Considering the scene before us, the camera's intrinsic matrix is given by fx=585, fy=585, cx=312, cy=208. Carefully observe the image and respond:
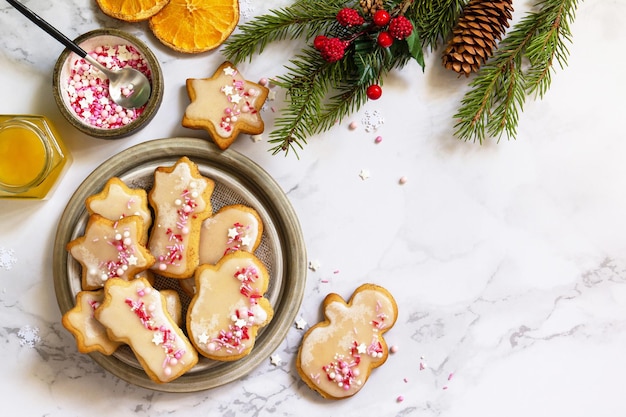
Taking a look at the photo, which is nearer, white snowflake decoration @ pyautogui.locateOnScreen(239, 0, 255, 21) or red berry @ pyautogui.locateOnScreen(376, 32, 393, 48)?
red berry @ pyautogui.locateOnScreen(376, 32, 393, 48)

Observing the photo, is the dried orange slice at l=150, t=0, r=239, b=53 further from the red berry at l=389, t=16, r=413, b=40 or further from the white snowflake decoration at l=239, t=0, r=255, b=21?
the red berry at l=389, t=16, r=413, b=40

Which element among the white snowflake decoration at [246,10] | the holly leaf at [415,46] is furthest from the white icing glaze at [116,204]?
the holly leaf at [415,46]

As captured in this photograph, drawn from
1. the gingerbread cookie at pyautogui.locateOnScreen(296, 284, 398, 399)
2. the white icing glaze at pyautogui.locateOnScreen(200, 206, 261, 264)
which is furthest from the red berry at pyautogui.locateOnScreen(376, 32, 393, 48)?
the gingerbread cookie at pyautogui.locateOnScreen(296, 284, 398, 399)

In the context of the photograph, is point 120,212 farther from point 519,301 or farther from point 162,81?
point 519,301


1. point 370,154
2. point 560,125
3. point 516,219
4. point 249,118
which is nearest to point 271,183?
point 249,118

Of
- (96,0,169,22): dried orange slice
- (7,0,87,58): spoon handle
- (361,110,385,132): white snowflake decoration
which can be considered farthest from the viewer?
(361,110,385,132): white snowflake decoration

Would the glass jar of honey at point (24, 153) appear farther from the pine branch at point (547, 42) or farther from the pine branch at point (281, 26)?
the pine branch at point (547, 42)

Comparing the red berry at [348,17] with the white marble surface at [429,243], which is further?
the white marble surface at [429,243]

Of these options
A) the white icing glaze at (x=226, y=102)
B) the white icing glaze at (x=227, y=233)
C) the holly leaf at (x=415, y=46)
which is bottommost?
the white icing glaze at (x=227, y=233)
